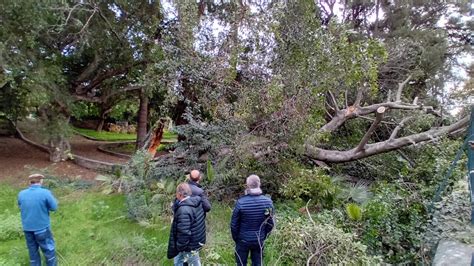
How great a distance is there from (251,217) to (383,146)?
6028mm

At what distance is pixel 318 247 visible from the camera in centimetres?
517

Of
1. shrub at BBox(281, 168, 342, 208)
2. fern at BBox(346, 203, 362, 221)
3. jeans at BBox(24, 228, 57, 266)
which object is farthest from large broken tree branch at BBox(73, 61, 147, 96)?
fern at BBox(346, 203, 362, 221)

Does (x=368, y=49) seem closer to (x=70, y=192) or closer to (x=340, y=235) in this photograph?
(x=340, y=235)

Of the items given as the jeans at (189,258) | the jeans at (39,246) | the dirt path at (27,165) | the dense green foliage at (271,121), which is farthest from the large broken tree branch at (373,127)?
the dirt path at (27,165)

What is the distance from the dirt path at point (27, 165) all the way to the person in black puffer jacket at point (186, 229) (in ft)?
25.0

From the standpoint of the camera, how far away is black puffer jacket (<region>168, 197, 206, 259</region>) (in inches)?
184

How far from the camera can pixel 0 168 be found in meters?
11.8

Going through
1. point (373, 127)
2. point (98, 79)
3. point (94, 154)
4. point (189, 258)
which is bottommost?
point (94, 154)

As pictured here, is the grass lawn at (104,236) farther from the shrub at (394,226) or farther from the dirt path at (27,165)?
the shrub at (394,226)

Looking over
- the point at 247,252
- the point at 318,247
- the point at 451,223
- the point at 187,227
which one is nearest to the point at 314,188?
Result: the point at 318,247

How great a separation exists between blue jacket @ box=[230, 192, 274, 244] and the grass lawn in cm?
52

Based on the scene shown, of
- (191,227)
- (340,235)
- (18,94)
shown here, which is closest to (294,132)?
(340,235)

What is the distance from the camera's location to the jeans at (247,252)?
496 cm

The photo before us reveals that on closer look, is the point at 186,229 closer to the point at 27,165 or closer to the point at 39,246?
the point at 39,246
